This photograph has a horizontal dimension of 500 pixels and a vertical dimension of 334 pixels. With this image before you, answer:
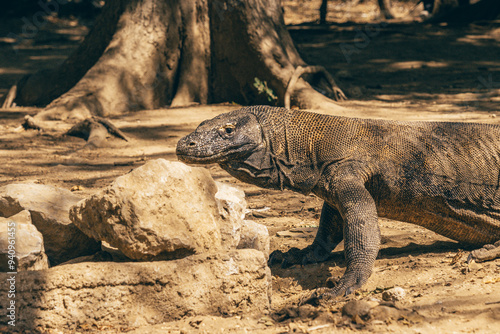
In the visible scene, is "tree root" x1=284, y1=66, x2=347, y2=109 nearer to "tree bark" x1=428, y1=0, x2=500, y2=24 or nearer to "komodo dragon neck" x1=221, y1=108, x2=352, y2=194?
"komodo dragon neck" x1=221, y1=108, x2=352, y2=194

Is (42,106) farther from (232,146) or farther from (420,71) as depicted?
(420,71)

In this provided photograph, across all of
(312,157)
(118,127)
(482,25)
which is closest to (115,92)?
(118,127)

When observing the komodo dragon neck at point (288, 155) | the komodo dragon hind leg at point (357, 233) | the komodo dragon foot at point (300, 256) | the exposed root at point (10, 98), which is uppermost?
the komodo dragon neck at point (288, 155)

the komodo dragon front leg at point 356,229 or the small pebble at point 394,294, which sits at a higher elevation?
the komodo dragon front leg at point 356,229

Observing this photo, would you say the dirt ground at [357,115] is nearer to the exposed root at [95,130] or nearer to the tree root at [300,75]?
the exposed root at [95,130]

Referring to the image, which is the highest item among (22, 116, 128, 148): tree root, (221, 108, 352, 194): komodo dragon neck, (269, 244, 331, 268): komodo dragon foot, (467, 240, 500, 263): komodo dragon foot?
(221, 108, 352, 194): komodo dragon neck

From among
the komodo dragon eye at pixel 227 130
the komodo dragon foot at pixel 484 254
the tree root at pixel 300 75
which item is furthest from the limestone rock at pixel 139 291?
the tree root at pixel 300 75

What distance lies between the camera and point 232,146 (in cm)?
401

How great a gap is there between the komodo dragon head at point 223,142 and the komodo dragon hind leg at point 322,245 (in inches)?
34.7

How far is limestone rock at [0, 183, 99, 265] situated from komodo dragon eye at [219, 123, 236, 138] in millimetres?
1152

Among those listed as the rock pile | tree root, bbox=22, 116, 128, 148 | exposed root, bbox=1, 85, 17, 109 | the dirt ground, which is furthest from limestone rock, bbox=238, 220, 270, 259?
exposed root, bbox=1, 85, 17, 109

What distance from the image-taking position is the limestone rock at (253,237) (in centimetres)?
405

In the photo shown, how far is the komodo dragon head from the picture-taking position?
399cm

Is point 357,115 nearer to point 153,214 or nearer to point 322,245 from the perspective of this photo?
point 322,245
